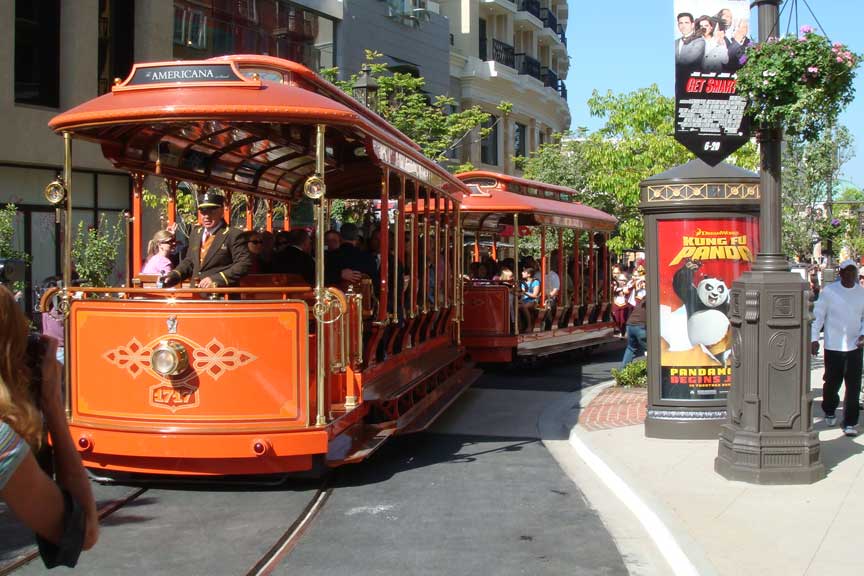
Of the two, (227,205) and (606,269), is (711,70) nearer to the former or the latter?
(227,205)

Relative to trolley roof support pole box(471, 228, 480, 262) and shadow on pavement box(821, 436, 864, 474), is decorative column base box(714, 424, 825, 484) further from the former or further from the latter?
trolley roof support pole box(471, 228, 480, 262)

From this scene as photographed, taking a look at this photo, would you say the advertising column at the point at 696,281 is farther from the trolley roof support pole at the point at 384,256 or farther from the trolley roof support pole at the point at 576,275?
the trolley roof support pole at the point at 576,275

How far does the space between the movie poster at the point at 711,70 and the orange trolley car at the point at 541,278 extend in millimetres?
5690

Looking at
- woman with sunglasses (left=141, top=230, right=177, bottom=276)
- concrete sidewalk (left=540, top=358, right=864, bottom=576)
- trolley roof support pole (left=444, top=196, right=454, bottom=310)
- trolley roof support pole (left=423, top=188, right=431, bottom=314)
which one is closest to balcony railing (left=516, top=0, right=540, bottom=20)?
trolley roof support pole (left=444, top=196, right=454, bottom=310)

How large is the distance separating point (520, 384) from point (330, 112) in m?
8.32

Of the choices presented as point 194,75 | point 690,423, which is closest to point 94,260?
point 194,75

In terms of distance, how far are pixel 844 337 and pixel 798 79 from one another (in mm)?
3427

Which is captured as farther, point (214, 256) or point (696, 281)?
point (696, 281)

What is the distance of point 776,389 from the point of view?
7.34m

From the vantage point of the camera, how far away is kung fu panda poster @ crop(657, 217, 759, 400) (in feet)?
30.5

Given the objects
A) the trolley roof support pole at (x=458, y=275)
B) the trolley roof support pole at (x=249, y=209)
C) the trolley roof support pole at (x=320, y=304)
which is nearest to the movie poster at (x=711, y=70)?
the trolley roof support pole at (x=320, y=304)

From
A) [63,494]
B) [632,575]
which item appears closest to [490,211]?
[632,575]

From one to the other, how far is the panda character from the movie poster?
1.83 meters

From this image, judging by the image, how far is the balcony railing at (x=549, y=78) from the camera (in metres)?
43.7
